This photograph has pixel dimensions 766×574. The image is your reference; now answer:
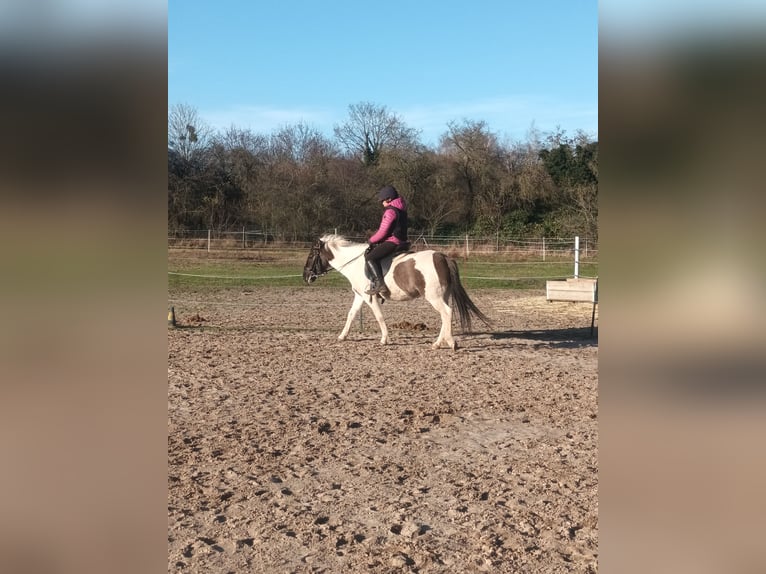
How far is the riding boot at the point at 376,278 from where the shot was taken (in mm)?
8484

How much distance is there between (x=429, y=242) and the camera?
28375mm

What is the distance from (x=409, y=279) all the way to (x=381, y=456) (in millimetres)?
4171

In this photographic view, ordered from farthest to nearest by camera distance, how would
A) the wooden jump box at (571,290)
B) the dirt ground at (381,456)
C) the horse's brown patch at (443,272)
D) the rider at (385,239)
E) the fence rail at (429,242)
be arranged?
the fence rail at (429,242) → the wooden jump box at (571,290) → the rider at (385,239) → the horse's brown patch at (443,272) → the dirt ground at (381,456)

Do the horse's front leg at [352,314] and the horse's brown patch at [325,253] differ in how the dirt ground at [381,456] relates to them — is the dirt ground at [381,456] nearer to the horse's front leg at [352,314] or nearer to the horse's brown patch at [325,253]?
the horse's front leg at [352,314]

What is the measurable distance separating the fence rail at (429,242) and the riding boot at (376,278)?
14.6 meters

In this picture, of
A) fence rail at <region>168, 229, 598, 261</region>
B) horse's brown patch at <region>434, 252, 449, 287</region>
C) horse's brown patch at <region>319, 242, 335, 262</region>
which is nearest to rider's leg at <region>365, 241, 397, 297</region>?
horse's brown patch at <region>434, 252, 449, 287</region>

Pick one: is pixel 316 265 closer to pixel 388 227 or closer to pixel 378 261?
pixel 378 261

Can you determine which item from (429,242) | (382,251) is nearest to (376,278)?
(382,251)

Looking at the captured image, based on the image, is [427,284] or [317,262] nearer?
[427,284]

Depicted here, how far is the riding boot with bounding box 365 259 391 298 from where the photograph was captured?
8.48 metres

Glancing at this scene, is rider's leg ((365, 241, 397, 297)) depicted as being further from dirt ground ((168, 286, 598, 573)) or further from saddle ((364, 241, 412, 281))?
dirt ground ((168, 286, 598, 573))

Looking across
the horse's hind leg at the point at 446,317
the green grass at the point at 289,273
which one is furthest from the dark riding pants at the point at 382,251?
the green grass at the point at 289,273
